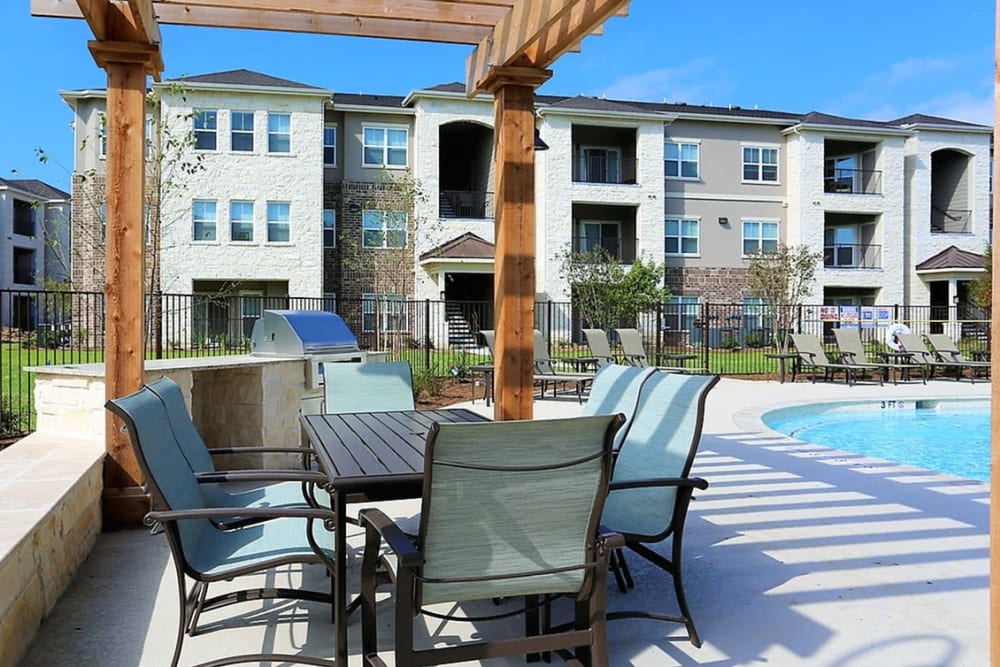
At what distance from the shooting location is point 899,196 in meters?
26.3

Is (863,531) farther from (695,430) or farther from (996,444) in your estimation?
(996,444)

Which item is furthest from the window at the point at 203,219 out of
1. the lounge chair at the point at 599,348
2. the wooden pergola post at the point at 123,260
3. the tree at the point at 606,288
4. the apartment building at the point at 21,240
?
the wooden pergola post at the point at 123,260

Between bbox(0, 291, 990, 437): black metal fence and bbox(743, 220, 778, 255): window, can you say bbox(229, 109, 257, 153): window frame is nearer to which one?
bbox(0, 291, 990, 437): black metal fence

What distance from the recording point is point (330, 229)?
23328 millimetres

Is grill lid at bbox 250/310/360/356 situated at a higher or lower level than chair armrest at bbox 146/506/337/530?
higher

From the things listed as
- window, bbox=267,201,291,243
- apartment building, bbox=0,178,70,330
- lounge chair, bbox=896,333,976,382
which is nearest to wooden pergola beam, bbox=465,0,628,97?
lounge chair, bbox=896,333,976,382

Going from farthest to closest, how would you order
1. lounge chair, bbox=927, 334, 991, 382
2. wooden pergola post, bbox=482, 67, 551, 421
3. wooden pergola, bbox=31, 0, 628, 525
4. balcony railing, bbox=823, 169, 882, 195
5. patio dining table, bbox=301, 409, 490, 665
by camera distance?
1. balcony railing, bbox=823, 169, 882, 195
2. lounge chair, bbox=927, 334, 991, 382
3. wooden pergola post, bbox=482, 67, 551, 421
4. wooden pergola, bbox=31, 0, 628, 525
5. patio dining table, bbox=301, 409, 490, 665

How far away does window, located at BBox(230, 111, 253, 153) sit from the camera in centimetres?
2181

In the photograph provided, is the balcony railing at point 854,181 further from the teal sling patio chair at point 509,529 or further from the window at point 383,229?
the teal sling patio chair at point 509,529

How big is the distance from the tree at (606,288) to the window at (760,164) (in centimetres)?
594

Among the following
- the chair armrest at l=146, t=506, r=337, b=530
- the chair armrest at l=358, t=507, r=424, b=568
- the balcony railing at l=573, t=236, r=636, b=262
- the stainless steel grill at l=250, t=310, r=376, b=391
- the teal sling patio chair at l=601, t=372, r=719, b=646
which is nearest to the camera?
the chair armrest at l=358, t=507, r=424, b=568

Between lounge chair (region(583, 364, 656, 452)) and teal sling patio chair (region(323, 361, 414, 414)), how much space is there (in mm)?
A: 1519

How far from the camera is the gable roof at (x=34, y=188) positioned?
34438 millimetres

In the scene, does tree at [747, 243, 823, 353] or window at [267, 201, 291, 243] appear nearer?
tree at [747, 243, 823, 353]
